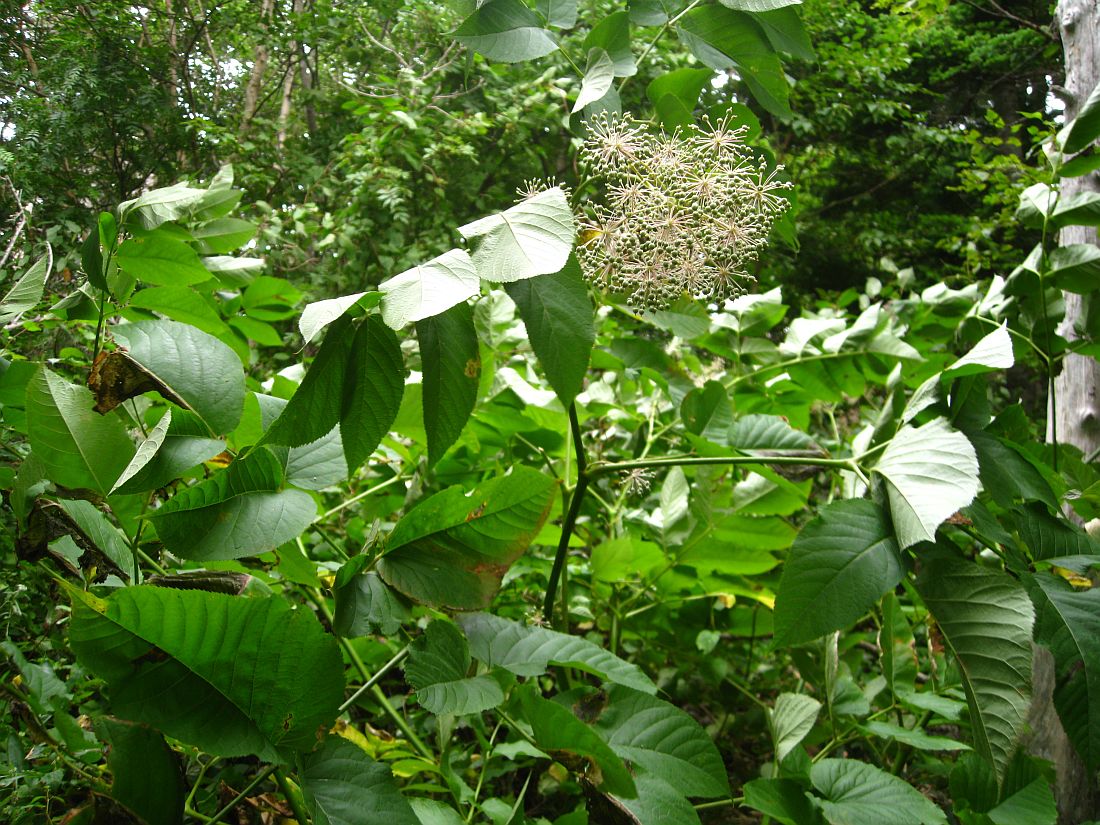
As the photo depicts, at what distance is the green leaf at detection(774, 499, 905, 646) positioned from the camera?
0.41 metres

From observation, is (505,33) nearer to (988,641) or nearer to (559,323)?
(559,323)

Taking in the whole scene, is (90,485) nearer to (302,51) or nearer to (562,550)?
(562,550)

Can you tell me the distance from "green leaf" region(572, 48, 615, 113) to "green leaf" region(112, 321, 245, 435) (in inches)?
10.6

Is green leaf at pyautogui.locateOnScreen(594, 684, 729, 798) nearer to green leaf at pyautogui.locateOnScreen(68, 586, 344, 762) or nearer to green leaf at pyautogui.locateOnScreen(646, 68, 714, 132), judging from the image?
green leaf at pyautogui.locateOnScreen(68, 586, 344, 762)

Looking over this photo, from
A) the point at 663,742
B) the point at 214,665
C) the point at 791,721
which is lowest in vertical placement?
the point at 791,721

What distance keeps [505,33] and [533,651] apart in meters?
0.40

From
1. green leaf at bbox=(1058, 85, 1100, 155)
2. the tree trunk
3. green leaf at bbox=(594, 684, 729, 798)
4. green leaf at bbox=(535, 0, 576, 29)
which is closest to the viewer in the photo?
green leaf at bbox=(594, 684, 729, 798)

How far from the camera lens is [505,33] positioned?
489mm

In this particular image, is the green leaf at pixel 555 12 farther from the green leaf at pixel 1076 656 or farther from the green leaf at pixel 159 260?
the green leaf at pixel 1076 656

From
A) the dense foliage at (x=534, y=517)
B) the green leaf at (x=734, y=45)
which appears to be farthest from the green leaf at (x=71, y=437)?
the green leaf at (x=734, y=45)

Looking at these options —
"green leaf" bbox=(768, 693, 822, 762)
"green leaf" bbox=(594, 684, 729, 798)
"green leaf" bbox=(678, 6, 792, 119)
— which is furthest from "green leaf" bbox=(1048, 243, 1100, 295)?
"green leaf" bbox=(594, 684, 729, 798)

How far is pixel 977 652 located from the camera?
41 centimetres

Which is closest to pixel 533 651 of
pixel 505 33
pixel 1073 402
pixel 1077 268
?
pixel 505 33

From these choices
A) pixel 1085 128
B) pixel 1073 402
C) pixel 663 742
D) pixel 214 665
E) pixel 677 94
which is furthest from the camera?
pixel 1073 402
